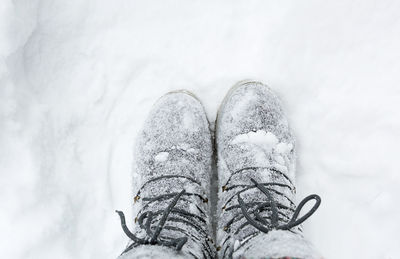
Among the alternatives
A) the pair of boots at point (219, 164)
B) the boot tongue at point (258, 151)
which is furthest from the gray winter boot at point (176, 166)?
the boot tongue at point (258, 151)

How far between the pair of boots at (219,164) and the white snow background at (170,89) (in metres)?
0.07

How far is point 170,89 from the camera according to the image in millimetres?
1325

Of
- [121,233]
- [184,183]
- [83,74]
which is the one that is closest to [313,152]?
[184,183]

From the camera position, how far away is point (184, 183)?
1186 millimetres

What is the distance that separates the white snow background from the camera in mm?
1177

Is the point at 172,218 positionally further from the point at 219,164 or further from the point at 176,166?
the point at 219,164

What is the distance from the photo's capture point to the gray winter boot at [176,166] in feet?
3.59

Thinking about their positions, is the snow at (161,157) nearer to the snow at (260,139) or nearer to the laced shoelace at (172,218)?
the laced shoelace at (172,218)

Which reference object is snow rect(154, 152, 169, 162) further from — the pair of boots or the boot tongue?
the boot tongue

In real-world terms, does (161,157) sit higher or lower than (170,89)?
lower

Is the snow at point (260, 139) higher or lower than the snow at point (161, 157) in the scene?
higher

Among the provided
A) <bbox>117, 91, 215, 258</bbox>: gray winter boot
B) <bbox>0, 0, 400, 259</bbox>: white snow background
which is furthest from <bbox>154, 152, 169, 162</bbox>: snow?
<bbox>0, 0, 400, 259</bbox>: white snow background

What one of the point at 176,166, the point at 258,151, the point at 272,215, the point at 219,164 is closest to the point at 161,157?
the point at 176,166

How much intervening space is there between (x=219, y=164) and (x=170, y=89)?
32 cm
